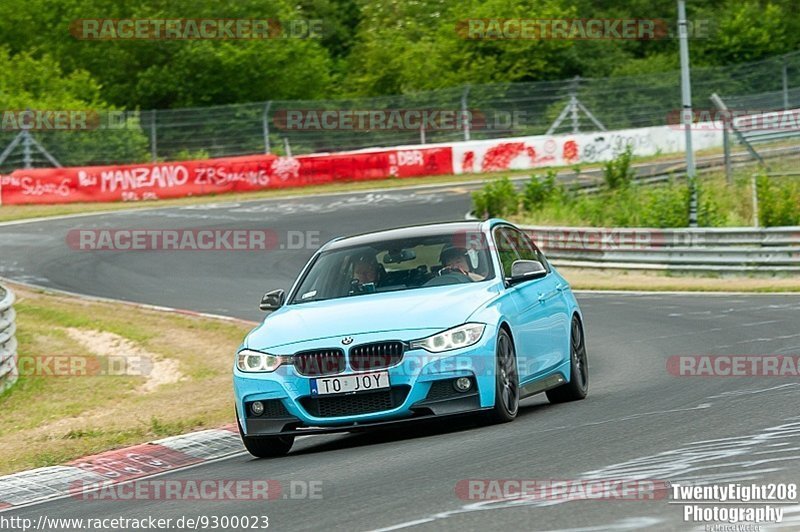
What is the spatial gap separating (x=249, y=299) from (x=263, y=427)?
14671 mm

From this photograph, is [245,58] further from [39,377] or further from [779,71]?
[39,377]

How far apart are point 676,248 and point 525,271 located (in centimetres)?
1588

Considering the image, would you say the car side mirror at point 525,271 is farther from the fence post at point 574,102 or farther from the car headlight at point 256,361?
the fence post at point 574,102

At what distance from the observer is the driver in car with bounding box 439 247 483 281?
36.4 feet

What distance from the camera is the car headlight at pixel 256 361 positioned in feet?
32.9

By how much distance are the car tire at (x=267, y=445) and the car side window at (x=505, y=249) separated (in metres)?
2.13

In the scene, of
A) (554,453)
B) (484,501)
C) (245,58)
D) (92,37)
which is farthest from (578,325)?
(92,37)

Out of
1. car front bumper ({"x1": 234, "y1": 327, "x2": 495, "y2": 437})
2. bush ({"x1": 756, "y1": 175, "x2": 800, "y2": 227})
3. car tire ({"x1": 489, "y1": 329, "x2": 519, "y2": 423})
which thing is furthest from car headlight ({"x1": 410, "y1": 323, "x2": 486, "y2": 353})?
bush ({"x1": 756, "y1": 175, "x2": 800, "y2": 227})

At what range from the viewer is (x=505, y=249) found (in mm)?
11797

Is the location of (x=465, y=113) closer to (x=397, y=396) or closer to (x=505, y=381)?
A: (x=505, y=381)

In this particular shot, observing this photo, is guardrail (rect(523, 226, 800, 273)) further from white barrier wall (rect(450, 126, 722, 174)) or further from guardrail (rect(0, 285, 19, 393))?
white barrier wall (rect(450, 126, 722, 174))

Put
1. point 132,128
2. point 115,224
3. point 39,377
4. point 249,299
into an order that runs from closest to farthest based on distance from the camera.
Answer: point 39,377 < point 249,299 < point 115,224 < point 132,128

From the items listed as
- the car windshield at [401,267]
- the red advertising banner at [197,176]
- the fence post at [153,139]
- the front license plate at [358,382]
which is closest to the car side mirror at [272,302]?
the car windshield at [401,267]

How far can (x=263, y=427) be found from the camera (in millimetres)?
10062
